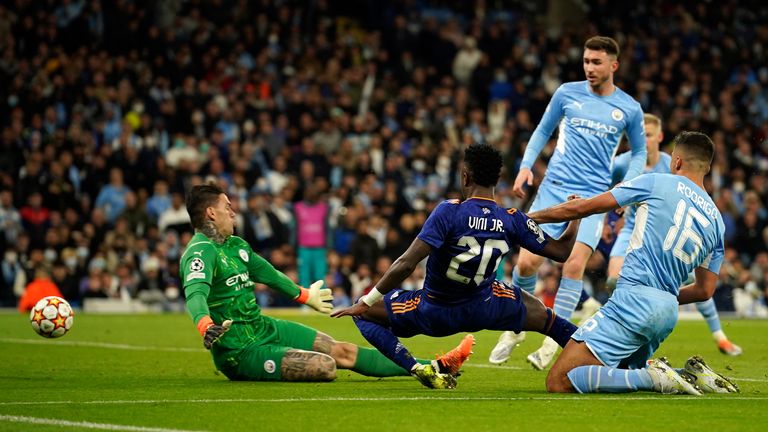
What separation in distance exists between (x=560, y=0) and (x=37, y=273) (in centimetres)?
1650

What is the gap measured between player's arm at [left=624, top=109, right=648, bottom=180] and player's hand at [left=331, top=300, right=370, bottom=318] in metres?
3.89

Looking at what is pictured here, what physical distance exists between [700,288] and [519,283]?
9.23ft

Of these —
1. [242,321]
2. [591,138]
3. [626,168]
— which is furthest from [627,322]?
[626,168]

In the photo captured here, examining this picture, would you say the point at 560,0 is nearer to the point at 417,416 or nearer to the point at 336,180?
the point at 336,180

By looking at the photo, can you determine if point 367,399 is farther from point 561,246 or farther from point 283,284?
point 283,284

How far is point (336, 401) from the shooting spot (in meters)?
7.93

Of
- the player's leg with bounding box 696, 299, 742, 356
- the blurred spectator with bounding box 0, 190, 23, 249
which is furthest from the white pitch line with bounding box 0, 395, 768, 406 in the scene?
the blurred spectator with bounding box 0, 190, 23, 249

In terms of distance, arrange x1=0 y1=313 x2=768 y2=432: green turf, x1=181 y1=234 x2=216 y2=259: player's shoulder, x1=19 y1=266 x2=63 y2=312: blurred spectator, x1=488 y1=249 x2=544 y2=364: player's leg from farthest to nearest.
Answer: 1. x1=19 y1=266 x2=63 y2=312: blurred spectator
2. x1=488 y1=249 x2=544 y2=364: player's leg
3. x1=181 y1=234 x2=216 y2=259: player's shoulder
4. x1=0 y1=313 x2=768 y2=432: green turf

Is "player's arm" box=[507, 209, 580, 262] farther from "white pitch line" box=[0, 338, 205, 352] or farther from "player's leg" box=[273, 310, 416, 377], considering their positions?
"white pitch line" box=[0, 338, 205, 352]

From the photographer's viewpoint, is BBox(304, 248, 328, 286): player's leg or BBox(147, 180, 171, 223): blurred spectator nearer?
BBox(304, 248, 328, 286): player's leg

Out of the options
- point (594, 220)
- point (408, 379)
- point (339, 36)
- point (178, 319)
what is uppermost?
point (339, 36)

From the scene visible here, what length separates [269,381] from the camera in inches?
373

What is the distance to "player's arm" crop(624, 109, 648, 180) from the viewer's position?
37.6 feet

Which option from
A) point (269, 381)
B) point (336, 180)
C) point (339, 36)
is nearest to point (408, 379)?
point (269, 381)
